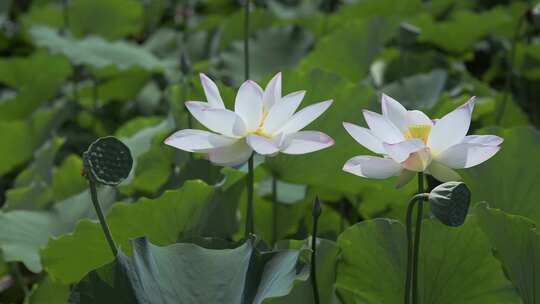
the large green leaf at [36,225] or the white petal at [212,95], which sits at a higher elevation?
the white petal at [212,95]

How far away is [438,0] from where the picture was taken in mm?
2246

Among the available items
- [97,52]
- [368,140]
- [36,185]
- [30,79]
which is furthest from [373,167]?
[30,79]

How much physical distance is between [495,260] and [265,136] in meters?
0.24

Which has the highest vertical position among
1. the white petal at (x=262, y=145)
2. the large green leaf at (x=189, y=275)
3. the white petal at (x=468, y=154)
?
the white petal at (x=468, y=154)

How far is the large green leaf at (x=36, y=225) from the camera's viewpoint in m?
1.11

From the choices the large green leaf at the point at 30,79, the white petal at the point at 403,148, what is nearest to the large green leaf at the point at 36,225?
the white petal at the point at 403,148

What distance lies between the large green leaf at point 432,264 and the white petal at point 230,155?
5.4 inches

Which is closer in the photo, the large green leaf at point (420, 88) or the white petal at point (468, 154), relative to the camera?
the white petal at point (468, 154)

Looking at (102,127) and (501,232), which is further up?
(501,232)

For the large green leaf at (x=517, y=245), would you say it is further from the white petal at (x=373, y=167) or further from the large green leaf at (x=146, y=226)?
the large green leaf at (x=146, y=226)

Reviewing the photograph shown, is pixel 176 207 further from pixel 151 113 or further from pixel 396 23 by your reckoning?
pixel 151 113

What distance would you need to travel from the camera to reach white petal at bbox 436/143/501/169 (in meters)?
0.74

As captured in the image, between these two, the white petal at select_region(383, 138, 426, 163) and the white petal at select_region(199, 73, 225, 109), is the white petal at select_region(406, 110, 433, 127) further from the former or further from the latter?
the white petal at select_region(199, 73, 225, 109)

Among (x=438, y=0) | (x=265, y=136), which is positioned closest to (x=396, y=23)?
(x=438, y=0)
